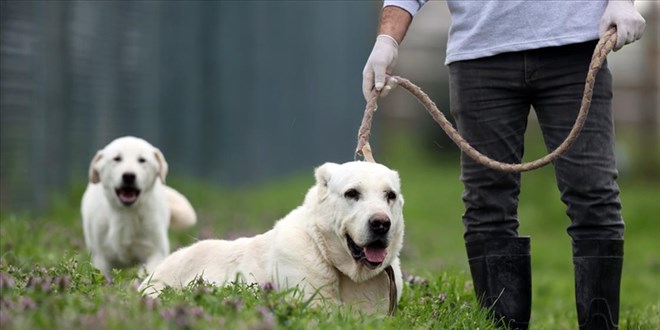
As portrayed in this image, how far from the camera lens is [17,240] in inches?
317

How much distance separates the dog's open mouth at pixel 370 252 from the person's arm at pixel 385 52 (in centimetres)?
73

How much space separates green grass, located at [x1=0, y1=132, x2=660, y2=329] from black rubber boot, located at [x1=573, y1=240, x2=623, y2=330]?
1.48 feet

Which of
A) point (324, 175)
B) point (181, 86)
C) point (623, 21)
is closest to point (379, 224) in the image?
point (324, 175)

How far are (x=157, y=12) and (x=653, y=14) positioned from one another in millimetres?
9506

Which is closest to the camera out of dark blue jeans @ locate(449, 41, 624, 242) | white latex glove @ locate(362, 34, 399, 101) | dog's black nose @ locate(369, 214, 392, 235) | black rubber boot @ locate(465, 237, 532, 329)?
dog's black nose @ locate(369, 214, 392, 235)

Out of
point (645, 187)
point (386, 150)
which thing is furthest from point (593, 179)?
point (386, 150)

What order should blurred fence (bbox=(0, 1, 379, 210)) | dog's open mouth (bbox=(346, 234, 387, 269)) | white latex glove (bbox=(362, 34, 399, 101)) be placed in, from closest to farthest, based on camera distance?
dog's open mouth (bbox=(346, 234, 387, 269)) < white latex glove (bbox=(362, 34, 399, 101)) < blurred fence (bbox=(0, 1, 379, 210))

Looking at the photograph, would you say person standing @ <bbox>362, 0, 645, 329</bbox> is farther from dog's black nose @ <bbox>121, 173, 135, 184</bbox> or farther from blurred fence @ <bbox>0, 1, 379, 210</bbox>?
blurred fence @ <bbox>0, 1, 379, 210</bbox>

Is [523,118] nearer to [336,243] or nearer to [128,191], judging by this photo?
[336,243]

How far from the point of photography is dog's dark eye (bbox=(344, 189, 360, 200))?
5117 millimetres

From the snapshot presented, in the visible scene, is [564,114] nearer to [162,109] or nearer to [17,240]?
[17,240]

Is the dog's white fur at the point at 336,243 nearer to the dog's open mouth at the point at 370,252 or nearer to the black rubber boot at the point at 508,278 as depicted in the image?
the dog's open mouth at the point at 370,252

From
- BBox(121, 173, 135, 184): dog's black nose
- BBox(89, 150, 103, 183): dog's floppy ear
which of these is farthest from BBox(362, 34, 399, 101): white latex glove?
BBox(89, 150, 103, 183): dog's floppy ear

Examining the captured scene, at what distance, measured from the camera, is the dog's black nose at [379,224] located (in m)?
4.94
